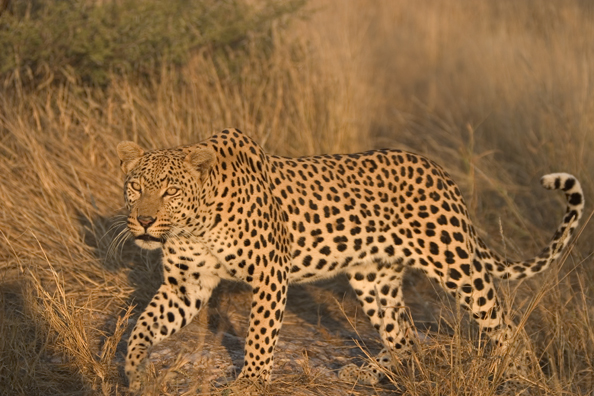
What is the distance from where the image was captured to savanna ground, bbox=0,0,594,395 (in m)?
5.27

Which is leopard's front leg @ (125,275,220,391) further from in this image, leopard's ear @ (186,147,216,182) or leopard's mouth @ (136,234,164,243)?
leopard's ear @ (186,147,216,182)

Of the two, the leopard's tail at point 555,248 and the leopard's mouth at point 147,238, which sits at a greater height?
the leopard's mouth at point 147,238

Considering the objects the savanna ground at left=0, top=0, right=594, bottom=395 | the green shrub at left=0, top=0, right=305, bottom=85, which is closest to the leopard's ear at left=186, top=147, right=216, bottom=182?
the savanna ground at left=0, top=0, right=594, bottom=395

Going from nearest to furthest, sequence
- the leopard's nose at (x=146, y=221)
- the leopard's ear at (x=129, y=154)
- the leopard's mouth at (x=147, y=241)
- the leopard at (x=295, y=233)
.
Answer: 1. the leopard's nose at (x=146, y=221)
2. the leopard's mouth at (x=147, y=241)
3. the leopard at (x=295, y=233)
4. the leopard's ear at (x=129, y=154)

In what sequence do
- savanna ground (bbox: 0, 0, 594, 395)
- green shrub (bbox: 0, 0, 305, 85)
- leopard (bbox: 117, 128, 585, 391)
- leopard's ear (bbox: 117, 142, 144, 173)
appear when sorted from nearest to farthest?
1. leopard (bbox: 117, 128, 585, 391)
2. leopard's ear (bbox: 117, 142, 144, 173)
3. savanna ground (bbox: 0, 0, 594, 395)
4. green shrub (bbox: 0, 0, 305, 85)

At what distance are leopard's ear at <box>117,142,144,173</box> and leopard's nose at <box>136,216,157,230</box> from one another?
0.48 m

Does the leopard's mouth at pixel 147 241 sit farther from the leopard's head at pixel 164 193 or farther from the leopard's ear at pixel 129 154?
the leopard's ear at pixel 129 154

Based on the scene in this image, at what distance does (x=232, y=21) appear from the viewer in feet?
32.2

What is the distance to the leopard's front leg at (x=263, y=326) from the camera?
5098 mm

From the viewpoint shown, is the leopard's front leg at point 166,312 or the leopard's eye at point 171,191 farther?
the leopard's front leg at point 166,312

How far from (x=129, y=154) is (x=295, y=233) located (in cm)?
116

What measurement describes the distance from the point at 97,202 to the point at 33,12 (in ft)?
10.2

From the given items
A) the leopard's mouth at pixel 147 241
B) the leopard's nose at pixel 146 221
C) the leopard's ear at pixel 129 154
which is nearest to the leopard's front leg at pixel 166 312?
the leopard's mouth at pixel 147 241

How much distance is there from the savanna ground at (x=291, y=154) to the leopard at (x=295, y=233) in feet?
0.69
